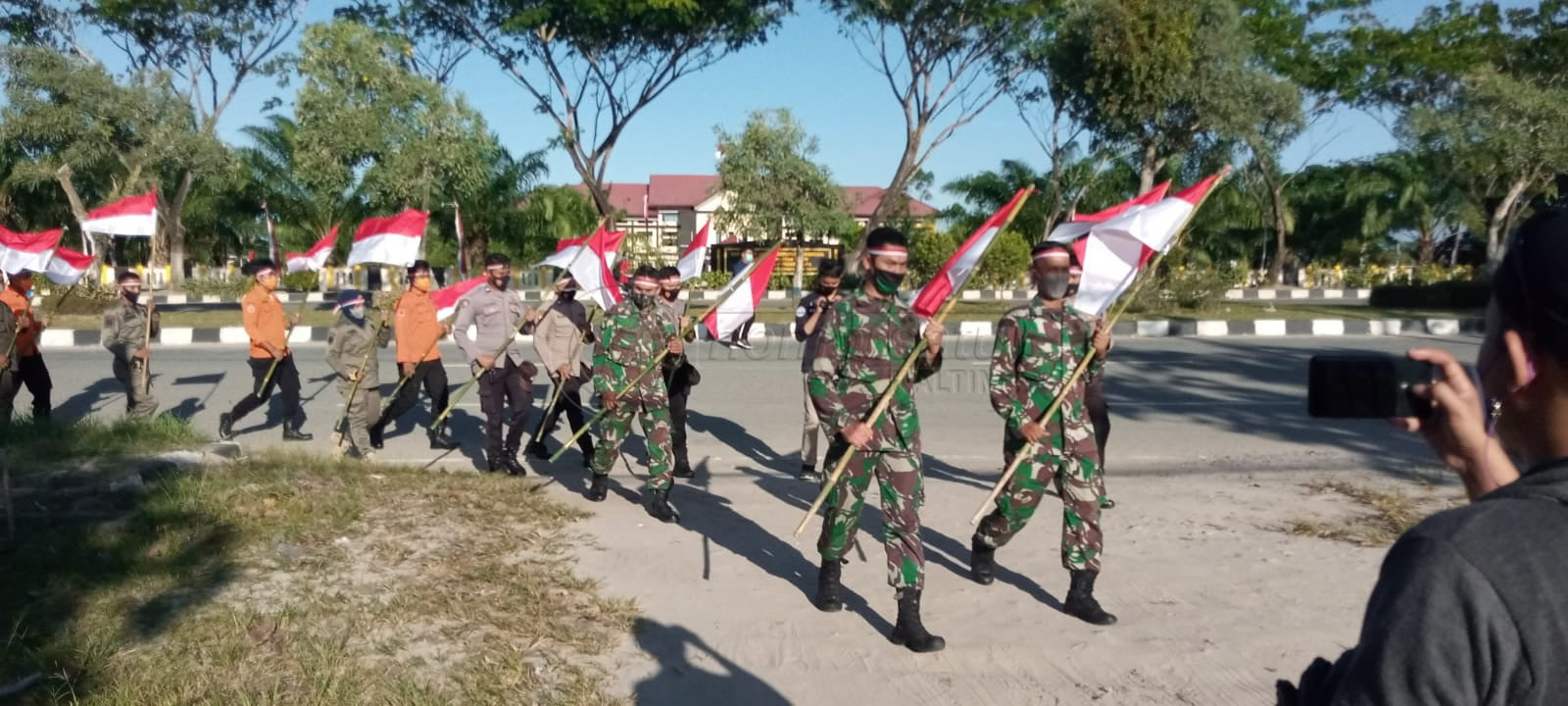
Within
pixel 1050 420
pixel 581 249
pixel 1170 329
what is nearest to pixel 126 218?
pixel 581 249

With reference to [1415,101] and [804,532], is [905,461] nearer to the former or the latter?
[804,532]

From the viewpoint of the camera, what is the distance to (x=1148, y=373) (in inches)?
530

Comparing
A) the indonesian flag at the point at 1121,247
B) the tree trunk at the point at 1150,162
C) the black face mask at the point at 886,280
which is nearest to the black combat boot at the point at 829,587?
the black face mask at the point at 886,280

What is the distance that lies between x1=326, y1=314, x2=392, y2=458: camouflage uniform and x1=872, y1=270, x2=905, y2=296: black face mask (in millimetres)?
4810

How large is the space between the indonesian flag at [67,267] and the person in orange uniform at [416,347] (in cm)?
321

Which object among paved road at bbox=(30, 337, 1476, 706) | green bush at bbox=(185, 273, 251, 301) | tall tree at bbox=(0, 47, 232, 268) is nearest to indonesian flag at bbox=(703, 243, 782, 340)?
paved road at bbox=(30, 337, 1476, 706)

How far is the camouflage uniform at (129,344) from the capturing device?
9.15 m

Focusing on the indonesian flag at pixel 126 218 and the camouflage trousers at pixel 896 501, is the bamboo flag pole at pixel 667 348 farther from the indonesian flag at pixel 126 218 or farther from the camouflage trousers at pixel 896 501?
the indonesian flag at pixel 126 218

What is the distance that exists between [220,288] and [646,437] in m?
25.5

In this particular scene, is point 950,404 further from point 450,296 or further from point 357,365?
point 357,365

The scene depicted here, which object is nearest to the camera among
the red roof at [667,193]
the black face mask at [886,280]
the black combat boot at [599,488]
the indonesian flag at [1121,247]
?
the black face mask at [886,280]

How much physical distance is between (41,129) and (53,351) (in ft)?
28.3

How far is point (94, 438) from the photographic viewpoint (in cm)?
775

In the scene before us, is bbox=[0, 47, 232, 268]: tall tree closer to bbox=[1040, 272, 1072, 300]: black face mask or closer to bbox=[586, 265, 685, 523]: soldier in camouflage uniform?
bbox=[586, 265, 685, 523]: soldier in camouflage uniform
